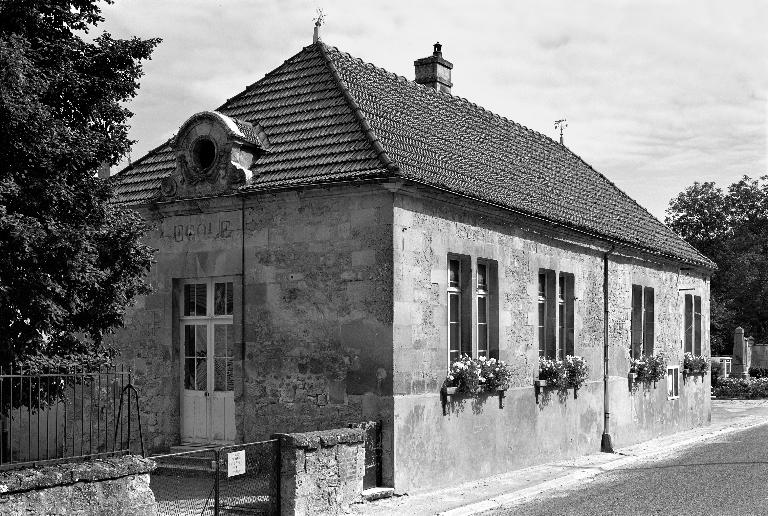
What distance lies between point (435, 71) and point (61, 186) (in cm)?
1234

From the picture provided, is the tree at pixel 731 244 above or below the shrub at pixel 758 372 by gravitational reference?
above

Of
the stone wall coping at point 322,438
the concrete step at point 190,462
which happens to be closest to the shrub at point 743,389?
the concrete step at point 190,462

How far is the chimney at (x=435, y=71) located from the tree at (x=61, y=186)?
34.6ft

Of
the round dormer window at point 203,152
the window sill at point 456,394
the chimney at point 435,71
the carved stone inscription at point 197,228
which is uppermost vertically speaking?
the chimney at point 435,71

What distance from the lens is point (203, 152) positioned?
51.3 ft

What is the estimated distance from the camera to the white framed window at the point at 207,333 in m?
15.4

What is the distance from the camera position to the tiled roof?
14445 millimetres

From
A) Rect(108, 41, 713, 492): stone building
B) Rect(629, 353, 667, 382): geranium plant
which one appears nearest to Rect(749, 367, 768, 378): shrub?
Rect(629, 353, 667, 382): geranium plant

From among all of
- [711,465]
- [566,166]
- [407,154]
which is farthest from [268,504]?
[566,166]

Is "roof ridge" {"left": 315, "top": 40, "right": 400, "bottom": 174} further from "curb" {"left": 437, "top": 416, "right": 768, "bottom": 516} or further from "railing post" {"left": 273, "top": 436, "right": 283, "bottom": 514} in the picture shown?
"curb" {"left": 437, "top": 416, "right": 768, "bottom": 516}

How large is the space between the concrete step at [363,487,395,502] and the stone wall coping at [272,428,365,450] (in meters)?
1.02

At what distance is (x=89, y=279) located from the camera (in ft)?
36.5

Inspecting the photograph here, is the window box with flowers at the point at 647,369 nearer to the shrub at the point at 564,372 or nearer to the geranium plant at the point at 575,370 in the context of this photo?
the shrub at the point at 564,372

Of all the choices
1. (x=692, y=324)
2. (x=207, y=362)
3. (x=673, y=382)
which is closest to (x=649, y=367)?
(x=673, y=382)
